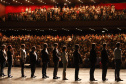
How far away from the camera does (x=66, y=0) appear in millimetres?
30828

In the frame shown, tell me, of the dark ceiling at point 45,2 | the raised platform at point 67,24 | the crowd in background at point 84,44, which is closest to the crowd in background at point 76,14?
the raised platform at point 67,24

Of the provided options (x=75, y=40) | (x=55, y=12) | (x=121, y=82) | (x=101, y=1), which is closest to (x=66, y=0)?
(x=101, y=1)

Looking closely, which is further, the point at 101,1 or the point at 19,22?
the point at 101,1

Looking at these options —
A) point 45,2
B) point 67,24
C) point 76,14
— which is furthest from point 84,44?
point 45,2

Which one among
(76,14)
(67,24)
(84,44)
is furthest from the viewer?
(67,24)

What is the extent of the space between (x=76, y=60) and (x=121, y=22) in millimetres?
13369

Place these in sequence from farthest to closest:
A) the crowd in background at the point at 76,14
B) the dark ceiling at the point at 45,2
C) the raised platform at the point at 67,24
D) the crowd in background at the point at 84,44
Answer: the dark ceiling at the point at 45,2
the raised platform at the point at 67,24
the crowd in background at the point at 76,14
the crowd in background at the point at 84,44

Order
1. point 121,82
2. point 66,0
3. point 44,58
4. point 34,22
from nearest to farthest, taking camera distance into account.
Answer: point 121,82 < point 44,58 < point 34,22 < point 66,0

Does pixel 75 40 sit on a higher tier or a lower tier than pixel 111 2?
lower

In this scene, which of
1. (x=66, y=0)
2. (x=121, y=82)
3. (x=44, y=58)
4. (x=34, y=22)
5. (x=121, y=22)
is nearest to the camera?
(x=121, y=82)

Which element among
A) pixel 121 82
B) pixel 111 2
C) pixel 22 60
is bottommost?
pixel 121 82

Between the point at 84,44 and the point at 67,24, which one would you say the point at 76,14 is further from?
the point at 84,44

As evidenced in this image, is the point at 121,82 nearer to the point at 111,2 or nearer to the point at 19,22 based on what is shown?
the point at 19,22

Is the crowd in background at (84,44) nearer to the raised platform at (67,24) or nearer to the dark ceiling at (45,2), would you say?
the raised platform at (67,24)
